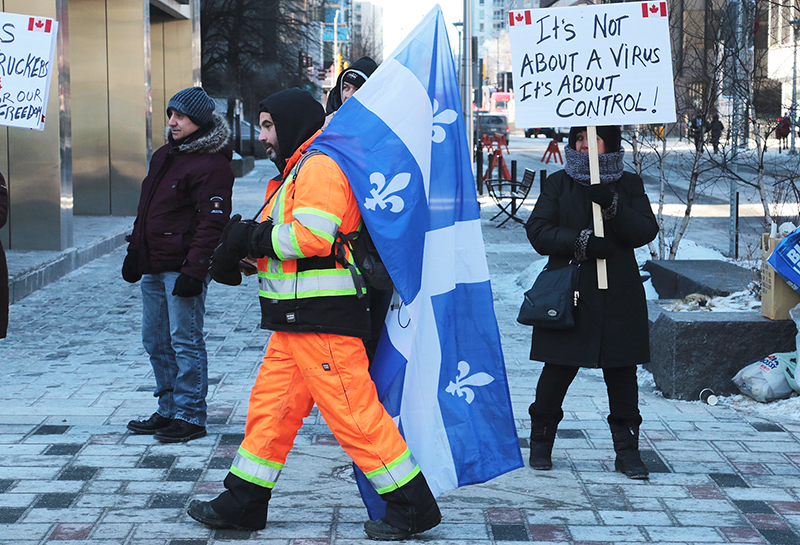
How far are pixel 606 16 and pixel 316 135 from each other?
1684 millimetres

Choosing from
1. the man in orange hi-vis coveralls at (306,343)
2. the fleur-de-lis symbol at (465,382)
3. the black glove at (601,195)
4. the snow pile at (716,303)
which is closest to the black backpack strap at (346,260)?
the man in orange hi-vis coveralls at (306,343)

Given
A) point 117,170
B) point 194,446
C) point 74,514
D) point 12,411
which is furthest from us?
point 117,170

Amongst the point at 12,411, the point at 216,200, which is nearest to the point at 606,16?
the point at 216,200

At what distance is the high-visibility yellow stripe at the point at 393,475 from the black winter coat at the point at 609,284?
119 centimetres

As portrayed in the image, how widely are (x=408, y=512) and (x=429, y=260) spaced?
0.98 metres

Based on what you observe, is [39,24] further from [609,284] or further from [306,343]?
[609,284]

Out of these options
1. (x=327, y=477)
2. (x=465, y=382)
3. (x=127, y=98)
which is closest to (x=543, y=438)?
(x=465, y=382)

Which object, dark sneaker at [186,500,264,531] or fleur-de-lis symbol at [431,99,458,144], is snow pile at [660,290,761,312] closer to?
fleur-de-lis symbol at [431,99,458,144]

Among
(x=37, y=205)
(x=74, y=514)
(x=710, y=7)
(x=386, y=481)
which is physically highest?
(x=710, y=7)

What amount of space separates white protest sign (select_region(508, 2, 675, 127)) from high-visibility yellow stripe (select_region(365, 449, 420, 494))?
1790 mm

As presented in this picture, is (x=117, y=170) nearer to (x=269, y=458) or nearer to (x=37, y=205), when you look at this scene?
(x=37, y=205)

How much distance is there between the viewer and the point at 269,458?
12.5 ft

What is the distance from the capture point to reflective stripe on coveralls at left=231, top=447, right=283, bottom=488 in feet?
12.5

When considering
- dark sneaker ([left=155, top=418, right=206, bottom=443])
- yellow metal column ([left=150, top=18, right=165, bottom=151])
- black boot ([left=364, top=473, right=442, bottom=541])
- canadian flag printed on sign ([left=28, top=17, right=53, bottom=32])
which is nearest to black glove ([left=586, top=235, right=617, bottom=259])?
black boot ([left=364, top=473, right=442, bottom=541])
